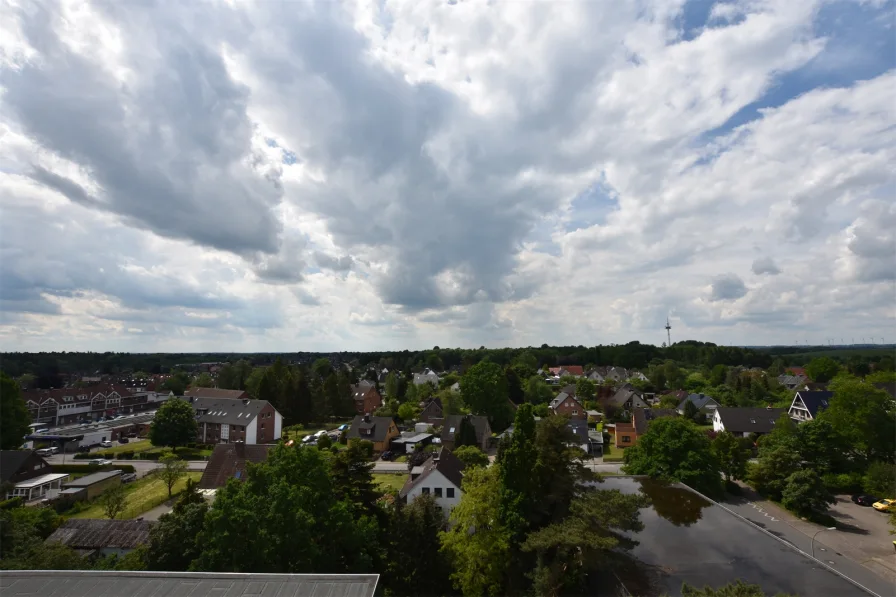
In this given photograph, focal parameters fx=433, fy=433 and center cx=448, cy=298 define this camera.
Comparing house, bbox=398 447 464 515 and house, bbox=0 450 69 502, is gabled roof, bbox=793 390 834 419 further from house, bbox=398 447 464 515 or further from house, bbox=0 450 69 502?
house, bbox=0 450 69 502

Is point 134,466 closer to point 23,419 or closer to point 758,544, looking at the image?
point 23,419

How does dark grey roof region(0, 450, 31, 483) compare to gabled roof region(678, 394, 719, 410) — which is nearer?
dark grey roof region(0, 450, 31, 483)

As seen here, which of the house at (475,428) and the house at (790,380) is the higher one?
the house at (790,380)

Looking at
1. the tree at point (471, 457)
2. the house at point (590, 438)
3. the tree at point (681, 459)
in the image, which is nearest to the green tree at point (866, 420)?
the tree at point (681, 459)

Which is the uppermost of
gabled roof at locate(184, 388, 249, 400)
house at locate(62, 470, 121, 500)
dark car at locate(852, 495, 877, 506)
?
gabled roof at locate(184, 388, 249, 400)

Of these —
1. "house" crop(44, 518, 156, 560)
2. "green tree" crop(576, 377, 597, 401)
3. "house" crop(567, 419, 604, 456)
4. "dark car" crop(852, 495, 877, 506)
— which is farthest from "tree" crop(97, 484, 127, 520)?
"green tree" crop(576, 377, 597, 401)

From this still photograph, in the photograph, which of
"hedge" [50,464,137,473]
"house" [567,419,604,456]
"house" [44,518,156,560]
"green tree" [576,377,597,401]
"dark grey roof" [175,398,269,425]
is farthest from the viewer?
"green tree" [576,377,597,401]

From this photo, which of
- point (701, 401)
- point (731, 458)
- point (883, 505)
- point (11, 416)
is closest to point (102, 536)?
point (11, 416)

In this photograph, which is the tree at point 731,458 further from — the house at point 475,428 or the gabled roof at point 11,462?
the gabled roof at point 11,462
